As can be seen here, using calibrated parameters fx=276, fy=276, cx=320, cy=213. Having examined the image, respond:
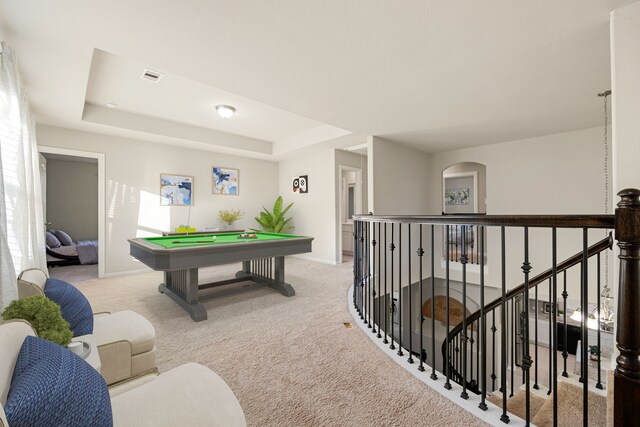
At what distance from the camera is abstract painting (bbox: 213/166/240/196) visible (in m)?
5.86

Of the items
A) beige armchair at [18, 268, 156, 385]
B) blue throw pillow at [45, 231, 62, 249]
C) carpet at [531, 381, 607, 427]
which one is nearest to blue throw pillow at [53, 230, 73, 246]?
blue throw pillow at [45, 231, 62, 249]

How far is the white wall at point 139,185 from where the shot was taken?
178 inches

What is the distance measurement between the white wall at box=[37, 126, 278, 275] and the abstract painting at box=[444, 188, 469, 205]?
5866 millimetres

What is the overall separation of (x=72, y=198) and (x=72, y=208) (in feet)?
0.84

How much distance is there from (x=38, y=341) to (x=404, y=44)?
252cm

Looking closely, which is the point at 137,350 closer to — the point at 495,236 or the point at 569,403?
the point at 569,403

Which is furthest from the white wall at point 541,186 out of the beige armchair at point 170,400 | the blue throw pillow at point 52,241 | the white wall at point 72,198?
the white wall at point 72,198

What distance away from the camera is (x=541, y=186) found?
448cm

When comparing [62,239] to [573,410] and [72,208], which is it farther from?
[573,410]

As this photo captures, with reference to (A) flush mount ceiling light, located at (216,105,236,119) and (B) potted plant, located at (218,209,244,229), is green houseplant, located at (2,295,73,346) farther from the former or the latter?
(B) potted plant, located at (218,209,244,229)

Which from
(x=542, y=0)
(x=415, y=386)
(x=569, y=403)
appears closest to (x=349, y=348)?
(x=415, y=386)

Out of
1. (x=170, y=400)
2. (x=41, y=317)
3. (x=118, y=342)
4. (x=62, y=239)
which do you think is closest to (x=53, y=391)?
(x=170, y=400)

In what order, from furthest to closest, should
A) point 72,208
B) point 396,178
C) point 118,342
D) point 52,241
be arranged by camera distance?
point 72,208 → point 52,241 → point 396,178 → point 118,342

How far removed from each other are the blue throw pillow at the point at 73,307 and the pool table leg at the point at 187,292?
1119 millimetres
